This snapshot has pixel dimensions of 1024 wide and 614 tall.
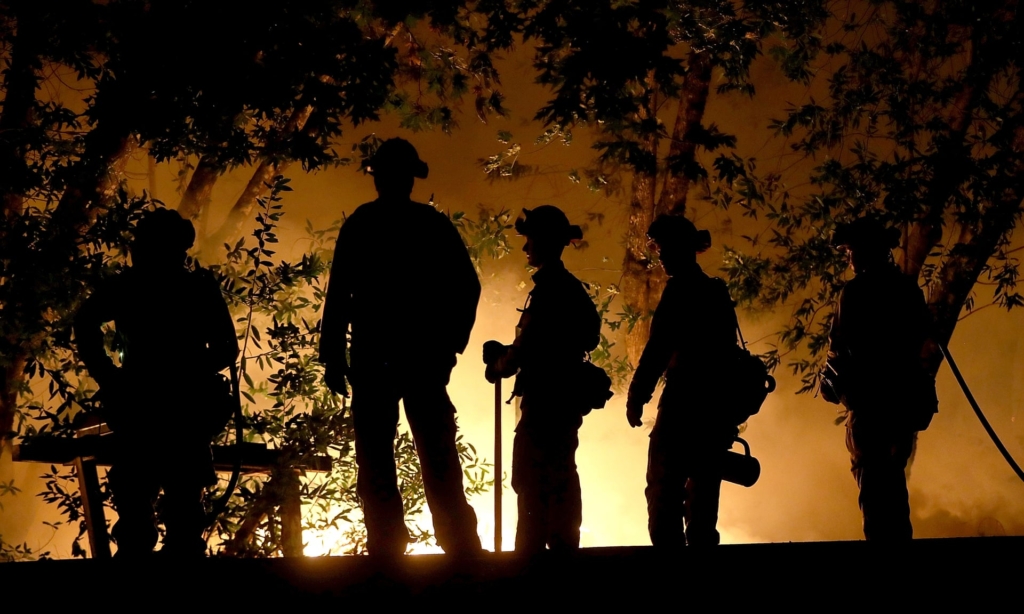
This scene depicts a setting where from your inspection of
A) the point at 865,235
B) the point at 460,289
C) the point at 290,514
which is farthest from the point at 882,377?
the point at 290,514

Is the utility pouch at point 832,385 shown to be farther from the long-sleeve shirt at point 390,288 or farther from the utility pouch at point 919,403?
the long-sleeve shirt at point 390,288

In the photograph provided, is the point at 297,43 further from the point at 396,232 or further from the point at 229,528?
the point at 229,528

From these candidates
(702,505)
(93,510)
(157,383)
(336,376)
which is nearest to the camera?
(336,376)

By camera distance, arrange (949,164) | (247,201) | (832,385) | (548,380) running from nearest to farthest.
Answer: (548,380) → (832,385) → (949,164) → (247,201)

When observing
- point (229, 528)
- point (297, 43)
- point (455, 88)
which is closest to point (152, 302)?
point (297, 43)

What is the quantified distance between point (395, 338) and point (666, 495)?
5.25ft

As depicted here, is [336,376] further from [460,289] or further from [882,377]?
[882,377]

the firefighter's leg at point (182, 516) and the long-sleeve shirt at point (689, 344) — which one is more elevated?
the long-sleeve shirt at point (689, 344)

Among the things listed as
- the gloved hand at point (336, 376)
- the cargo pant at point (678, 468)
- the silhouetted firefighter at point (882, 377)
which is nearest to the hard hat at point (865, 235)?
the silhouetted firefighter at point (882, 377)

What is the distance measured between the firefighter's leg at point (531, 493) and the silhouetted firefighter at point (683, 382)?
1.68ft

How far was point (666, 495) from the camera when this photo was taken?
161 inches

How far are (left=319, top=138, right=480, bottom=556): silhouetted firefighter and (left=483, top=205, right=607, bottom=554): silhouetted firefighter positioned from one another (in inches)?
20.1

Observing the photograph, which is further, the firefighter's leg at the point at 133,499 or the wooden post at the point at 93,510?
the wooden post at the point at 93,510

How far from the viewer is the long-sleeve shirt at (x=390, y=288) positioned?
11.7 feet
